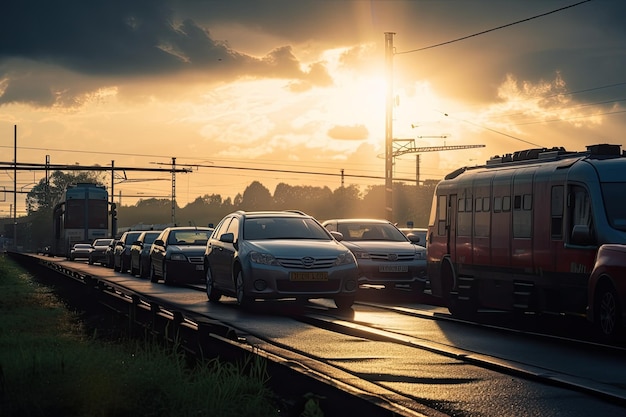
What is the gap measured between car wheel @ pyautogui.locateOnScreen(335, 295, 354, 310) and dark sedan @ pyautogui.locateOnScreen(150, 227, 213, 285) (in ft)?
37.5

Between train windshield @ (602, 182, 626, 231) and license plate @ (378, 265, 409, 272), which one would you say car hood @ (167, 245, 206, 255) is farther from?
train windshield @ (602, 182, 626, 231)

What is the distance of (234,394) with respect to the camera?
765 cm

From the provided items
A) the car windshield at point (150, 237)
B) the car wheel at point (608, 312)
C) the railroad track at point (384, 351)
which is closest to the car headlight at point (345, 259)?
the railroad track at point (384, 351)

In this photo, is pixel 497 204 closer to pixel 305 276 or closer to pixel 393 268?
pixel 305 276

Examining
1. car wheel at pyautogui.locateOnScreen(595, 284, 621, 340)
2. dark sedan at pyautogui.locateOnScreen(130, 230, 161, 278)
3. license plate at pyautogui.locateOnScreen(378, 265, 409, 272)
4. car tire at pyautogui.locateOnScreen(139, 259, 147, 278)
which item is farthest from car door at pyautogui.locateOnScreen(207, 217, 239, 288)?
car tire at pyautogui.locateOnScreen(139, 259, 147, 278)

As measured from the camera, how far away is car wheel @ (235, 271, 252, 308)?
19828mm

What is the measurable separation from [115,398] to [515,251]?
35.9ft

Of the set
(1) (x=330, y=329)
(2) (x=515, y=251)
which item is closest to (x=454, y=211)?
(2) (x=515, y=251)

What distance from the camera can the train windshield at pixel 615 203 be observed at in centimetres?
1492

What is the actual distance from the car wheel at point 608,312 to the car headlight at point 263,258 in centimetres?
669

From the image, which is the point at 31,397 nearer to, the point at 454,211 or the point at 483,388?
the point at 483,388

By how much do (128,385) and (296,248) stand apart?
37.6 ft

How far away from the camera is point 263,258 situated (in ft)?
63.9

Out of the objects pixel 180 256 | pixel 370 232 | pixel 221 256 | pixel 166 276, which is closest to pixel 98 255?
pixel 166 276
